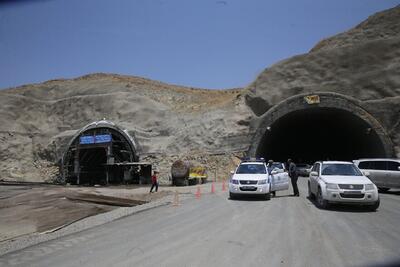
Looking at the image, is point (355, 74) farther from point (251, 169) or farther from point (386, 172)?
point (251, 169)

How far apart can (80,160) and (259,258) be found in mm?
42409

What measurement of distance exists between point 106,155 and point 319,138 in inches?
1208

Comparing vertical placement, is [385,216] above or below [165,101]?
below

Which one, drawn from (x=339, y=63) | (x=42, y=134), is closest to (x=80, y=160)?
(x=42, y=134)

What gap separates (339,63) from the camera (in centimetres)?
4497

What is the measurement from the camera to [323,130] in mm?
54000

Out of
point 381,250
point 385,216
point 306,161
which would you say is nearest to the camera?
point 381,250

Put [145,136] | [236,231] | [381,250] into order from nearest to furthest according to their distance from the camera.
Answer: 1. [381,250]
2. [236,231]
3. [145,136]

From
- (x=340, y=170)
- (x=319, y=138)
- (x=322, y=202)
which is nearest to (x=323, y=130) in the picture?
(x=319, y=138)

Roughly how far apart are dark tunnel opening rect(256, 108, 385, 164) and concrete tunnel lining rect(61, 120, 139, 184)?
14.5 meters

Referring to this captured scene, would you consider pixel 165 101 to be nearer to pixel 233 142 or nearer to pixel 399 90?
pixel 233 142

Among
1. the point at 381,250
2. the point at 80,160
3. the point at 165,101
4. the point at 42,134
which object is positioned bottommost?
the point at 381,250

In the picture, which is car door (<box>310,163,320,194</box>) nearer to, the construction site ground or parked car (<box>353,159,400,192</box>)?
parked car (<box>353,159,400,192</box>)

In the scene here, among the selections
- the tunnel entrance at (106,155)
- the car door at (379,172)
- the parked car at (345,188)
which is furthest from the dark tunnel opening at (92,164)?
the parked car at (345,188)
